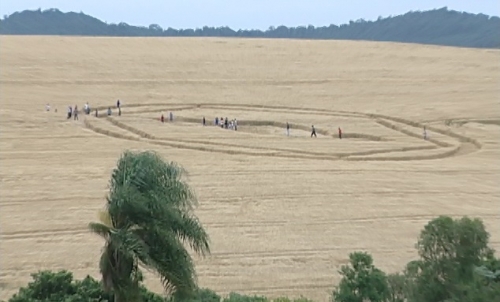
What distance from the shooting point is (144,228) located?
8375 millimetres

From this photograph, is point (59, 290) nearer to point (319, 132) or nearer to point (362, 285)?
point (362, 285)

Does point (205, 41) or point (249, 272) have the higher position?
point (205, 41)

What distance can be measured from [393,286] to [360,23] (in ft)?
439

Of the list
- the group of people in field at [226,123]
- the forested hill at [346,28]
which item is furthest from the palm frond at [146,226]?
the forested hill at [346,28]

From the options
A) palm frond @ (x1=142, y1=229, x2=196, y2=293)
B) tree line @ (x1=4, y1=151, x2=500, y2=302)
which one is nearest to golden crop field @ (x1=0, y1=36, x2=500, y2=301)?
tree line @ (x1=4, y1=151, x2=500, y2=302)

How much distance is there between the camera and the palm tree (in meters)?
8.17

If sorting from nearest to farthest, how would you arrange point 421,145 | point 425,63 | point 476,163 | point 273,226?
point 273,226 → point 476,163 → point 421,145 → point 425,63

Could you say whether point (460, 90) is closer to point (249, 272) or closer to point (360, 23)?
point (249, 272)

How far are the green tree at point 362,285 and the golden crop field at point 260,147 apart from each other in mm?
3329

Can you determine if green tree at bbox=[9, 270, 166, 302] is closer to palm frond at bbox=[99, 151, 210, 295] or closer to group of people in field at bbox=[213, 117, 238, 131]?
palm frond at bbox=[99, 151, 210, 295]

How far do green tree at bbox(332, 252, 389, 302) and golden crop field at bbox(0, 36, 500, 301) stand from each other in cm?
333

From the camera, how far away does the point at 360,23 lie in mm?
141625

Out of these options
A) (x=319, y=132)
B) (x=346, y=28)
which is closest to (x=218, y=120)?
(x=319, y=132)

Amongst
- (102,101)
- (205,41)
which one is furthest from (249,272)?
(205,41)
